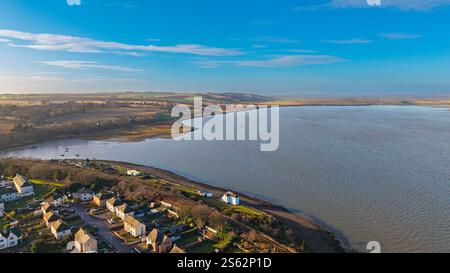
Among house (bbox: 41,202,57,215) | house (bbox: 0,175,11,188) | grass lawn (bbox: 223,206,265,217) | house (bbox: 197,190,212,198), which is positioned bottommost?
grass lawn (bbox: 223,206,265,217)

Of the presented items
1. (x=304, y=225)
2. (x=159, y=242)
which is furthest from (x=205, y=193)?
(x=159, y=242)

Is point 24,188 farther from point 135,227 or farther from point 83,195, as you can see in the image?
point 135,227

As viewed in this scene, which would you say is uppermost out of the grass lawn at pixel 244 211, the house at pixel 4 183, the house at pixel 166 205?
the house at pixel 4 183

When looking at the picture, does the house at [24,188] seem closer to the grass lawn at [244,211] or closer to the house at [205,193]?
the house at [205,193]

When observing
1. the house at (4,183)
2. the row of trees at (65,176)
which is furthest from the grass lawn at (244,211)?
the house at (4,183)

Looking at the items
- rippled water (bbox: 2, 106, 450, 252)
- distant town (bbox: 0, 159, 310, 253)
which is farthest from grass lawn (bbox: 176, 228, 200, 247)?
rippled water (bbox: 2, 106, 450, 252)

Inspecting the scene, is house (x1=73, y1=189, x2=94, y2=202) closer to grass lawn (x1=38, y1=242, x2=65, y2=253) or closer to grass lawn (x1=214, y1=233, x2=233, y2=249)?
grass lawn (x1=38, y1=242, x2=65, y2=253)

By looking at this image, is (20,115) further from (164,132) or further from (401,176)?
(401,176)
